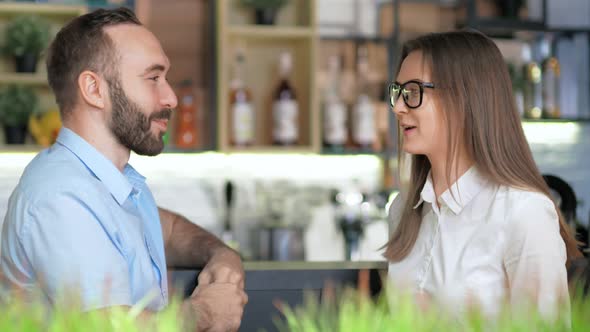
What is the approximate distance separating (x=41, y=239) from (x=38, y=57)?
2484 millimetres

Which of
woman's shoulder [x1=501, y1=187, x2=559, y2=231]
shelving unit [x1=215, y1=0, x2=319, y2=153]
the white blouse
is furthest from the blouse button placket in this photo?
shelving unit [x1=215, y1=0, x2=319, y2=153]

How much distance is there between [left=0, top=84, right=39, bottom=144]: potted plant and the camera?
355cm

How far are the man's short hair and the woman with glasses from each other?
51cm

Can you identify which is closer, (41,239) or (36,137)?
(41,239)

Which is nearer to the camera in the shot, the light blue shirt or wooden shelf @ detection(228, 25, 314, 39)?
the light blue shirt

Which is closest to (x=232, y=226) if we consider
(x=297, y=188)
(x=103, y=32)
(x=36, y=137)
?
(x=297, y=188)

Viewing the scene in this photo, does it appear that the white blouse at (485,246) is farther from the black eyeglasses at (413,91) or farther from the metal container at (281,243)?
the metal container at (281,243)

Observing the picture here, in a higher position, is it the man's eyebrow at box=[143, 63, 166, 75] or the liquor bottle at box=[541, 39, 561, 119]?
the man's eyebrow at box=[143, 63, 166, 75]

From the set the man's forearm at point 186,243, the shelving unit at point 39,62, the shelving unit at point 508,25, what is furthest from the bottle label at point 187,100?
the man's forearm at point 186,243

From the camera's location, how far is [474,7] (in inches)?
155

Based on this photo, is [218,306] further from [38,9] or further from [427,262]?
[38,9]

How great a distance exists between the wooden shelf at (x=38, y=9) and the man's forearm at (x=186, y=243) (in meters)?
2.04

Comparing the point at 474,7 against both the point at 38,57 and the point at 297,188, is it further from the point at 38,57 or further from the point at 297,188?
the point at 38,57

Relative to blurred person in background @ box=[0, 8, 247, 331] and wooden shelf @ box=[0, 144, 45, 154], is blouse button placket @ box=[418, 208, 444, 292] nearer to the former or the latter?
blurred person in background @ box=[0, 8, 247, 331]
